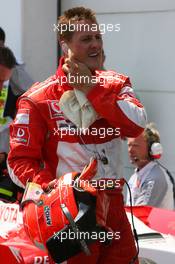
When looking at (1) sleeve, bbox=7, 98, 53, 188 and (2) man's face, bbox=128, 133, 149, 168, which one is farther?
(2) man's face, bbox=128, 133, 149, 168

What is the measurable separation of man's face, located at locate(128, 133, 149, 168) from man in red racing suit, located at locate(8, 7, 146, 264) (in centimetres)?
170

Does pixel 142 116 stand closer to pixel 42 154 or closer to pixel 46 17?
pixel 42 154

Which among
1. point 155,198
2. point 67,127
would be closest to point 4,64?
point 155,198

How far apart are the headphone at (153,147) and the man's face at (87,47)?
178 centimetres

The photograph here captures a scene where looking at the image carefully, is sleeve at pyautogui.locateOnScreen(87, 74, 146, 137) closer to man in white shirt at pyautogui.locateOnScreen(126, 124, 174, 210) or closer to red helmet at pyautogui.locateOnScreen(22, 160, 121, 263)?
red helmet at pyautogui.locateOnScreen(22, 160, 121, 263)

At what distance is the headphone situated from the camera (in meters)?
5.24

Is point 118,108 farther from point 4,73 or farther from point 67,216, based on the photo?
point 4,73

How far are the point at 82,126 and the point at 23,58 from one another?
151 inches

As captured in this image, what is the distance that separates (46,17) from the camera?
24.0 ft

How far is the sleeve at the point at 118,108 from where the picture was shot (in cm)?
339

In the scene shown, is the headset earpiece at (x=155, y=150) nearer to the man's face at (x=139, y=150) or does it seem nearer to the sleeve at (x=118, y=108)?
the man's face at (x=139, y=150)

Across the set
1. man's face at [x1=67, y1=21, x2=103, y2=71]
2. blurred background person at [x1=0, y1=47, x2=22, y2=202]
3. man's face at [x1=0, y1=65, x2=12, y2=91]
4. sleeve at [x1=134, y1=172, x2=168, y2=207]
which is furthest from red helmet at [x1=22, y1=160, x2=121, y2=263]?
man's face at [x1=0, y1=65, x2=12, y2=91]

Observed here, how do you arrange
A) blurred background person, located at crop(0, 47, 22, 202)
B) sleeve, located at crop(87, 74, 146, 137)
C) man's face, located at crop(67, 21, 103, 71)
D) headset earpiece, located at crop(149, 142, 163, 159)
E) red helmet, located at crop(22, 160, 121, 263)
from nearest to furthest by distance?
red helmet, located at crop(22, 160, 121, 263) → sleeve, located at crop(87, 74, 146, 137) → man's face, located at crop(67, 21, 103, 71) → blurred background person, located at crop(0, 47, 22, 202) → headset earpiece, located at crop(149, 142, 163, 159)

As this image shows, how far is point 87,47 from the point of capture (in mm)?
3551
